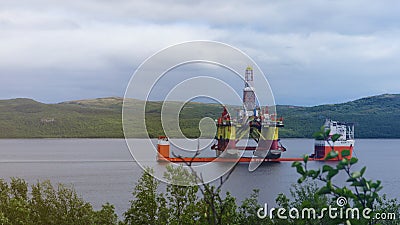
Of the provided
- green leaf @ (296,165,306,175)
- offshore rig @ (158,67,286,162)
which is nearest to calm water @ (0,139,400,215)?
offshore rig @ (158,67,286,162)

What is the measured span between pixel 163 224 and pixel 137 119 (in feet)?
18.2

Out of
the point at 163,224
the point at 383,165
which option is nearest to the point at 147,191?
the point at 163,224

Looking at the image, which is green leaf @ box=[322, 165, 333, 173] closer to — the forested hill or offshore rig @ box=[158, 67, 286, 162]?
offshore rig @ box=[158, 67, 286, 162]

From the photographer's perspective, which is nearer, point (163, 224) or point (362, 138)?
point (163, 224)

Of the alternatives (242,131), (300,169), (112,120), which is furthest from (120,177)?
(112,120)

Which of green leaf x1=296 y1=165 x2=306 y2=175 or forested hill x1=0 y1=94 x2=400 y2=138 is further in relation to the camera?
forested hill x1=0 y1=94 x2=400 y2=138

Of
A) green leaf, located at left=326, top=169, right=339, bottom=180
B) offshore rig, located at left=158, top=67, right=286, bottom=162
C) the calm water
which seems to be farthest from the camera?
offshore rig, located at left=158, top=67, right=286, bottom=162

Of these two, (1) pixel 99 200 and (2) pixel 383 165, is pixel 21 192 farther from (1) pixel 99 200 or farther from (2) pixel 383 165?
(2) pixel 383 165

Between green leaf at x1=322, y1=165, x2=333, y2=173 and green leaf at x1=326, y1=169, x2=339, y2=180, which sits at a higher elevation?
green leaf at x1=322, y1=165, x2=333, y2=173

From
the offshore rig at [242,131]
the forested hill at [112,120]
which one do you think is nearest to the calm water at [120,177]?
the offshore rig at [242,131]

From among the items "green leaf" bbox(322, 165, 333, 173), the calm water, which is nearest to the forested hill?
the calm water

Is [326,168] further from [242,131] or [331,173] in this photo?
[242,131]

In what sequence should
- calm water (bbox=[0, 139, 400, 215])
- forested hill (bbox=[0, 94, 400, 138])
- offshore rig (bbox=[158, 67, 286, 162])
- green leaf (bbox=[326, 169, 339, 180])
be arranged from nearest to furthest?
green leaf (bbox=[326, 169, 339, 180]) → calm water (bbox=[0, 139, 400, 215]) → offshore rig (bbox=[158, 67, 286, 162]) → forested hill (bbox=[0, 94, 400, 138])

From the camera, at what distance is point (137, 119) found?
601 centimetres
